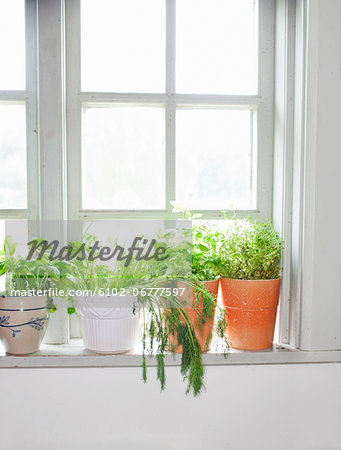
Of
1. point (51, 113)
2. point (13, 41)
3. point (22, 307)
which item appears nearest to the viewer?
point (22, 307)

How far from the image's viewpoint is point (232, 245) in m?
1.44

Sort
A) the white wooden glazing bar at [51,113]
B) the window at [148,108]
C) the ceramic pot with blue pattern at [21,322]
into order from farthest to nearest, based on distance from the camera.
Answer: the window at [148,108] → the white wooden glazing bar at [51,113] → the ceramic pot with blue pattern at [21,322]

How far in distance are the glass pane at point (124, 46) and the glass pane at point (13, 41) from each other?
237 millimetres

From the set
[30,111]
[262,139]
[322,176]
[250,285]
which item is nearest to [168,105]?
[262,139]

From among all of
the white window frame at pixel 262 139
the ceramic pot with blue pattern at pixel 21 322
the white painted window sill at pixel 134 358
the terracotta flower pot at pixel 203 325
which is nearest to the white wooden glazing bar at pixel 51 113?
the white window frame at pixel 262 139

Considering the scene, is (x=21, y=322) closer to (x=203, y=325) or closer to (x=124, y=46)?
(x=203, y=325)

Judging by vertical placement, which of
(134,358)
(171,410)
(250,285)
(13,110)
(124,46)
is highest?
(124,46)

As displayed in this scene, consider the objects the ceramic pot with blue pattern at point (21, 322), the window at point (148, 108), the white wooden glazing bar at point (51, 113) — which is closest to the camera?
the ceramic pot with blue pattern at point (21, 322)

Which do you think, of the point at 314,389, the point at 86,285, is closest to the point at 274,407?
the point at 314,389

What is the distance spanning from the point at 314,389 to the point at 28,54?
1.64 meters

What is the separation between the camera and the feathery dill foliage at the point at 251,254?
1436 mm

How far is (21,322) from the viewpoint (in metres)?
1.35

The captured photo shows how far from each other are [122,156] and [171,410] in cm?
98

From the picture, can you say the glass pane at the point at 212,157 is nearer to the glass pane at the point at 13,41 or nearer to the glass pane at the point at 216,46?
the glass pane at the point at 216,46
